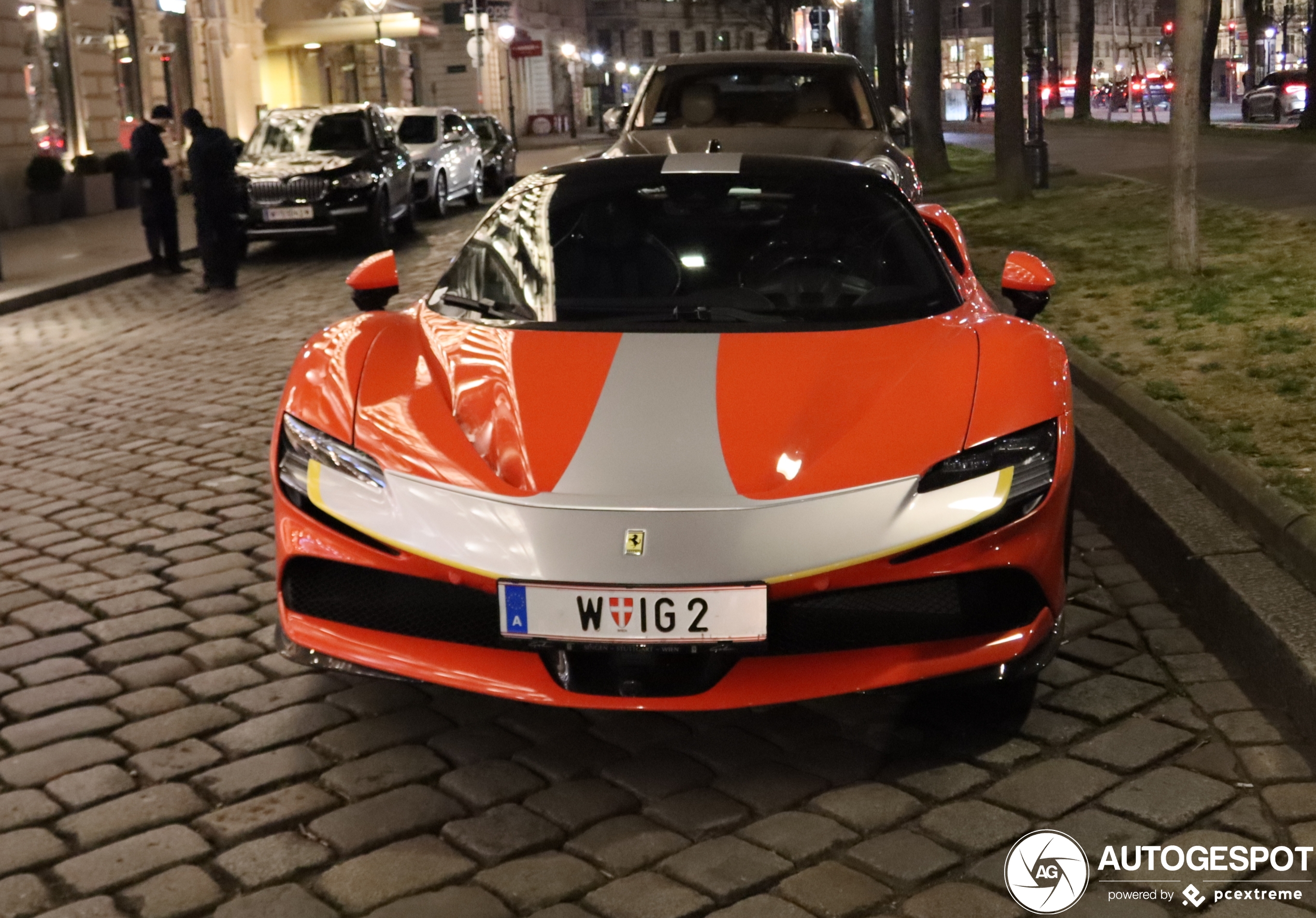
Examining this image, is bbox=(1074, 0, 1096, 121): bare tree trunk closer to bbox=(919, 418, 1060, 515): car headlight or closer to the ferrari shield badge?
bbox=(919, 418, 1060, 515): car headlight

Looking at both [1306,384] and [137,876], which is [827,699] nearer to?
[137,876]

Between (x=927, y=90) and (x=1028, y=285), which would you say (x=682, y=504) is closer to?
(x=1028, y=285)

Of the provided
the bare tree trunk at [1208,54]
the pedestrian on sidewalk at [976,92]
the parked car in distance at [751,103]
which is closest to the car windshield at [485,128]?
the parked car in distance at [751,103]

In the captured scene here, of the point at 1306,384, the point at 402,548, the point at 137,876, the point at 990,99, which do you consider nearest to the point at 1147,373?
the point at 1306,384

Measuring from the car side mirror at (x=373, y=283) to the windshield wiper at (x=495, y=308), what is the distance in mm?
394

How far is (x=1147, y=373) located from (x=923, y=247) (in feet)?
10.3

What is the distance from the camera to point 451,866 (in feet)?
11.1

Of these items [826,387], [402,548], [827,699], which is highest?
[826,387]

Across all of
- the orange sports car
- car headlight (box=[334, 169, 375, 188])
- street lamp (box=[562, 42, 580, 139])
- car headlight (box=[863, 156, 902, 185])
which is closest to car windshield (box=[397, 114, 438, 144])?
car headlight (box=[334, 169, 375, 188])

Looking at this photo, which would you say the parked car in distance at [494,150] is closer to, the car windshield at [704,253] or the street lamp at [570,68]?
the car windshield at [704,253]

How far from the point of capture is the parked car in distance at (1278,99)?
44750 millimetres

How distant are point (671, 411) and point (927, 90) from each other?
19.7 metres

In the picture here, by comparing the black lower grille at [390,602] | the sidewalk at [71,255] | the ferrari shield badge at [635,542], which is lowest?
the sidewalk at [71,255]

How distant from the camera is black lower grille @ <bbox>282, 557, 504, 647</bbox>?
3.67m
